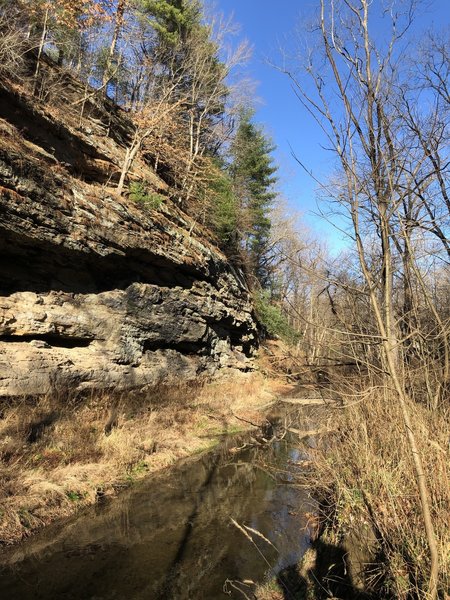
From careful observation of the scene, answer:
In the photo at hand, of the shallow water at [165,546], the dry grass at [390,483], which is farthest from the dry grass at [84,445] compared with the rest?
the dry grass at [390,483]

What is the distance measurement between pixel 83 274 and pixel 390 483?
10.3m

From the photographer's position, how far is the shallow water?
5113mm

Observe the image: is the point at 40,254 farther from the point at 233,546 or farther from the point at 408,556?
the point at 408,556

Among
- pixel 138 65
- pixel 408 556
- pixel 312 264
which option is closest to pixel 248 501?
pixel 408 556

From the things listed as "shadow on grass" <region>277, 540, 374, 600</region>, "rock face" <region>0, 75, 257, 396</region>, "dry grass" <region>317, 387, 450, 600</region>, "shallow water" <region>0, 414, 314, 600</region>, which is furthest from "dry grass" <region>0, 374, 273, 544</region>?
"shadow on grass" <region>277, 540, 374, 600</region>

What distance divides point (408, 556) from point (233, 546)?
3.37 m

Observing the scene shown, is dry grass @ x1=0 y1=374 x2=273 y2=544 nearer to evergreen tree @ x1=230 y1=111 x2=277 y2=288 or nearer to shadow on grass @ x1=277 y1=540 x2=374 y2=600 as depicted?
shadow on grass @ x1=277 y1=540 x2=374 y2=600

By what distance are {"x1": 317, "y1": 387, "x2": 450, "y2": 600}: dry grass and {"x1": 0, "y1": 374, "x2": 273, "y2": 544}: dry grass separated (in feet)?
5.63

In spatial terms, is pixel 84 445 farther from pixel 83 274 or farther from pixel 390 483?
pixel 390 483

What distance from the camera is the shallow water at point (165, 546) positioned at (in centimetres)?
511

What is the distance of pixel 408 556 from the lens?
11.9 ft

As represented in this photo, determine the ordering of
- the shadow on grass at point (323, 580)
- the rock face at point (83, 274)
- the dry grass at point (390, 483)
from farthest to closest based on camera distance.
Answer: the rock face at point (83, 274)
the shadow on grass at point (323, 580)
the dry grass at point (390, 483)

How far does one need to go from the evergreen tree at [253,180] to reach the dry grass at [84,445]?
1773 cm

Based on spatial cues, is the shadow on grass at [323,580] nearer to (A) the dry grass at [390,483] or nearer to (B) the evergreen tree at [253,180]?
(A) the dry grass at [390,483]
